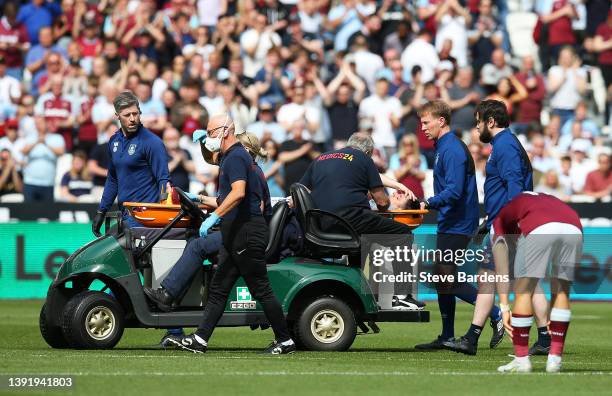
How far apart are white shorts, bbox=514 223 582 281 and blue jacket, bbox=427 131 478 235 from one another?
8.18 ft

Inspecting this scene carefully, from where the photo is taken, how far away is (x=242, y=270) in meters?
12.2

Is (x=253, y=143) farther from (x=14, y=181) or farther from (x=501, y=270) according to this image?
(x=14, y=181)

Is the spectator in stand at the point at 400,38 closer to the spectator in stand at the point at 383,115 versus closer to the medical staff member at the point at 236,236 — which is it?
the spectator in stand at the point at 383,115

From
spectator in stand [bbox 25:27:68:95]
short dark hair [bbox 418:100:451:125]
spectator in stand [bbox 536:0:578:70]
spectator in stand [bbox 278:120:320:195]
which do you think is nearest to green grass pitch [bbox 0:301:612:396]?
short dark hair [bbox 418:100:451:125]

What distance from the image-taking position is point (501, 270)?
12672mm

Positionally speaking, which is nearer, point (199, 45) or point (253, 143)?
point (253, 143)

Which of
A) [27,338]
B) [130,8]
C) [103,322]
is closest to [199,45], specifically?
[130,8]

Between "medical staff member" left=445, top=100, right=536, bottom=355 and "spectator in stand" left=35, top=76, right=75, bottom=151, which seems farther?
"spectator in stand" left=35, top=76, right=75, bottom=151

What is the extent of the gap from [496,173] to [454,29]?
43.2ft

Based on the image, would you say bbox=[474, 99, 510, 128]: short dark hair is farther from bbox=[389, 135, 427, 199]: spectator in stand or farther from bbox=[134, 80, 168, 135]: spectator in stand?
bbox=[134, 80, 168, 135]: spectator in stand

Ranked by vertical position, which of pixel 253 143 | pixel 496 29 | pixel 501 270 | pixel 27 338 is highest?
pixel 496 29

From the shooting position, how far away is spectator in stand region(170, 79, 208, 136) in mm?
23266

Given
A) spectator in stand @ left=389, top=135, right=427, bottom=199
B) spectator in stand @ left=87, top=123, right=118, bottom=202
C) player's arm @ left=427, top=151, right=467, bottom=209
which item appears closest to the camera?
player's arm @ left=427, top=151, right=467, bottom=209

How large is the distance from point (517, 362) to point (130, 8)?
17.0 metres
